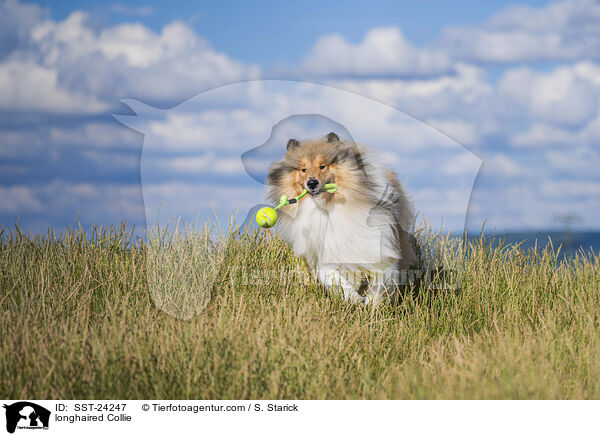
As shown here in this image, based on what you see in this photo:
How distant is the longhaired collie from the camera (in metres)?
4.78

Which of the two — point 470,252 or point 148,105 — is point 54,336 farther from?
point 470,252

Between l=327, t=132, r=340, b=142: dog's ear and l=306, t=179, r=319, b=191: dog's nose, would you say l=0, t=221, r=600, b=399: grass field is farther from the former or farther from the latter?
l=327, t=132, r=340, b=142: dog's ear

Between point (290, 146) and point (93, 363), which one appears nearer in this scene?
point (93, 363)

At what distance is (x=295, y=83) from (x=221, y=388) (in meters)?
2.28

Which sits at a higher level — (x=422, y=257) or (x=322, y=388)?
(x=422, y=257)

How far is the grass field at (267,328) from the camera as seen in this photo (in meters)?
3.84

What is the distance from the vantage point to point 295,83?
13.7 ft
